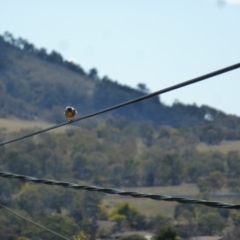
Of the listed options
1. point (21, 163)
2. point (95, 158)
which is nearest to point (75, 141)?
point (95, 158)

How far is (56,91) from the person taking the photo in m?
107

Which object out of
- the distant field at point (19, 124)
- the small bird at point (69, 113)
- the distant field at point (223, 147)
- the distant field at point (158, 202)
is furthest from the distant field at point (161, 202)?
the small bird at point (69, 113)

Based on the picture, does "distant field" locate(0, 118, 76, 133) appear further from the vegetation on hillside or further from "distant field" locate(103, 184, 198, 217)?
"distant field" locate(103, 184, 198, 217)

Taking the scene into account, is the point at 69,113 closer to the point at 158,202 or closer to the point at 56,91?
the point at 158,202

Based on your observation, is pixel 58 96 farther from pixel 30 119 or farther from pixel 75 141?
pixel 75 141

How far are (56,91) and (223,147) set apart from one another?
44.1m

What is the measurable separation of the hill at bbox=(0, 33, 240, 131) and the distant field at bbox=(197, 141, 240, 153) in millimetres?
21308

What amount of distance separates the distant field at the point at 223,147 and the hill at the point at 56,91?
2131cm

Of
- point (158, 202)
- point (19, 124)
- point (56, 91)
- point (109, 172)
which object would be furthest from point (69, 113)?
point (56, 91)

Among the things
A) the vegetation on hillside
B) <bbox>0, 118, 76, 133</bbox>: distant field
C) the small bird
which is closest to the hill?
<bbox>0, 118, 76, 133</bbox>: distant field

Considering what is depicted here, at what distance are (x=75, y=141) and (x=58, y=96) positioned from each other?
32.5 meters

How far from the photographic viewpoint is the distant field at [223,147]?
6222 cm

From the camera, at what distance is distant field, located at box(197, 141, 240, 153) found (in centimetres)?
6222

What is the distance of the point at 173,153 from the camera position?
69000 millimetres
